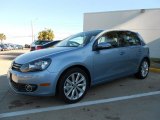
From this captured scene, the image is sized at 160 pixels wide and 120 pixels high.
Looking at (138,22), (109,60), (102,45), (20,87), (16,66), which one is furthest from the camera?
(138,22)

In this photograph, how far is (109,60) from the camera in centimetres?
589

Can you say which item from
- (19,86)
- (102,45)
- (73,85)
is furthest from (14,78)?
(102,45)

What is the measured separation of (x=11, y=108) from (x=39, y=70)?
970 mm

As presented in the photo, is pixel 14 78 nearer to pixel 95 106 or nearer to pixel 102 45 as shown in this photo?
pixel 95 106

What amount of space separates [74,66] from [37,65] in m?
0.79

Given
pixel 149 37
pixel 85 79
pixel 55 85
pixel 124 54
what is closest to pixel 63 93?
pixel 55 85

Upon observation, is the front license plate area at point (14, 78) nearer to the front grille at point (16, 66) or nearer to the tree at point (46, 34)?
the front grille at point (16, 66)

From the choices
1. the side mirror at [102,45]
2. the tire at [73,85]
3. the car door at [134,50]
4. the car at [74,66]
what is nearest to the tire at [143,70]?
the car door at [134,50]

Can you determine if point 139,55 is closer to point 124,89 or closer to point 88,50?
point 124,89

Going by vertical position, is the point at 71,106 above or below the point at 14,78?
below

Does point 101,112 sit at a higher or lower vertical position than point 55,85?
lower

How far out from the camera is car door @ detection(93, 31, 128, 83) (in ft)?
18.5

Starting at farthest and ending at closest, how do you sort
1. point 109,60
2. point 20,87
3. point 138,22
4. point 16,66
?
point 138,22 → point 109,60 → point 16,66 → point 20,87

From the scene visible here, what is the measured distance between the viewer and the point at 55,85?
4902mm
